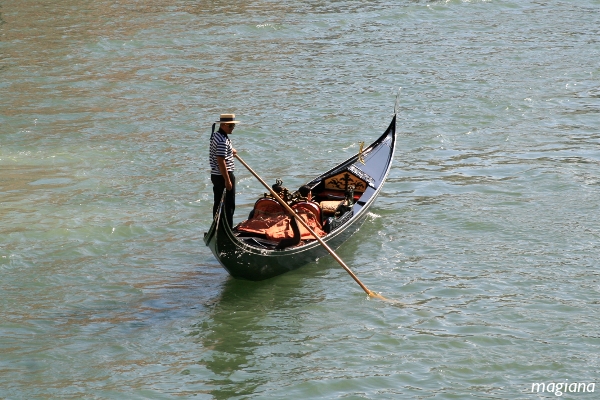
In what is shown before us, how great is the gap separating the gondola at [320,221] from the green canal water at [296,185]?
19 cm

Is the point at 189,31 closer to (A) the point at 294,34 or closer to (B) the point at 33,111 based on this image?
(A) the point at 294,34

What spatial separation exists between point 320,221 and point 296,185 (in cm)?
173

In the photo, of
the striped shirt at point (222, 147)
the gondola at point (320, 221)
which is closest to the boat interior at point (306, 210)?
the gondola at point (320, 221)

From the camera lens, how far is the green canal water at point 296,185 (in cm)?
593

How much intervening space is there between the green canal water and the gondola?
0.64ft

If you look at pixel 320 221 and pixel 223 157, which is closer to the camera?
pixel 223 157

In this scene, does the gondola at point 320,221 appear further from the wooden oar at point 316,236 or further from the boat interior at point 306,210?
the wooden oar at point 316,236

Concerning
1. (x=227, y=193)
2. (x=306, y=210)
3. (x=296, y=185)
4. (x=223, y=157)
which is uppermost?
(x=223, y=157)

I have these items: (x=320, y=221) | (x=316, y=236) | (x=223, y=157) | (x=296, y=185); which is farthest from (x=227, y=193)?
(x=296, y=185)

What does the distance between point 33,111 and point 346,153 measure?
4.35 metres

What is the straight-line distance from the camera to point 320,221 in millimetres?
7461

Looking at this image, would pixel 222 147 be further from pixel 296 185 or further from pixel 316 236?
pixel 296 185

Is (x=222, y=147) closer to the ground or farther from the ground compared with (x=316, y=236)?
farther from the ground

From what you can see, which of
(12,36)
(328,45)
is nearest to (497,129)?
(328,45)
